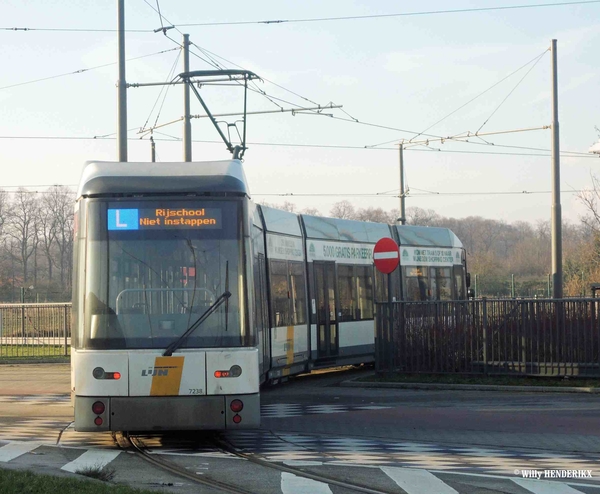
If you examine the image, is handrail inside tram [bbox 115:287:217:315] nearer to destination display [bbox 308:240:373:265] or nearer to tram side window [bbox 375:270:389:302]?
destination display [bbox 308:240:373:265]

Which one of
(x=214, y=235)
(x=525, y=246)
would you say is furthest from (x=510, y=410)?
(x=525, y=246)

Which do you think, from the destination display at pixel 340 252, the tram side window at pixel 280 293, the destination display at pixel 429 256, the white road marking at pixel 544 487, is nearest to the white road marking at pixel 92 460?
the white road marking at pixel 544 487

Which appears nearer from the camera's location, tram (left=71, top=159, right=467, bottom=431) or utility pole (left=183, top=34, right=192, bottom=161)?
tram (left=71, top=159, right=467, bottom=431)

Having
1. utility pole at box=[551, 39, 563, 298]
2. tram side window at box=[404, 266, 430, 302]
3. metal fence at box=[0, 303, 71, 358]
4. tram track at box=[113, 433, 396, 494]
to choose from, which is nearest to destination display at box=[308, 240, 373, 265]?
tram side window at box=[404, 266, 430, 302]

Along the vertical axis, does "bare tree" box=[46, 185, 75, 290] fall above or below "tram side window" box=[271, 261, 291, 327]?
above

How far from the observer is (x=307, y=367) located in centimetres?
1970

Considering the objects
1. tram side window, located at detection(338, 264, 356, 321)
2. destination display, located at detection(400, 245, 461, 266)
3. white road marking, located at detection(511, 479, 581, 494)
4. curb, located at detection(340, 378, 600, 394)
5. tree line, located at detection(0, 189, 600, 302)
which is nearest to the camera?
white road marking, located at detection(511, 479, 581, 494)

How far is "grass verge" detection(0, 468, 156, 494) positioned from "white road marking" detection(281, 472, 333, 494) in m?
1.35

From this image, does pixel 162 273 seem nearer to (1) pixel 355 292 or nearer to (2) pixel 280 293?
(2) pixel 280 293

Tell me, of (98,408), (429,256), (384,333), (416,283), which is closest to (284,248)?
(384,333)

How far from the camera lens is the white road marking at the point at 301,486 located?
8.29 meters

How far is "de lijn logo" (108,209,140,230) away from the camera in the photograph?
10.8m

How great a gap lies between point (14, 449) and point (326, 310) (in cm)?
1068

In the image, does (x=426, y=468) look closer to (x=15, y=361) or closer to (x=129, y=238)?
(x=129, y=238)
